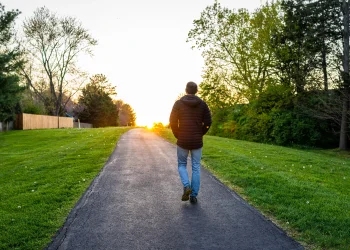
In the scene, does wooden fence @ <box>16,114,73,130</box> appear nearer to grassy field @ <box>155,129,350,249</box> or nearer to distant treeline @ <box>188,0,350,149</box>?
distant treeline @ <box>188,0,350,149</box>

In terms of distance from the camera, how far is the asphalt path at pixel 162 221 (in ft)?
14.2

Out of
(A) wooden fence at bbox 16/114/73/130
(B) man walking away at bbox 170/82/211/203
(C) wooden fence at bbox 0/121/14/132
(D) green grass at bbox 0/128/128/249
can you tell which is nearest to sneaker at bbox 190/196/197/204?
(B) man walking away at bbox 170/82/211/203

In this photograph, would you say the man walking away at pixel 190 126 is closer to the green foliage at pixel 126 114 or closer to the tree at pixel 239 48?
the tree at pixel 239 48

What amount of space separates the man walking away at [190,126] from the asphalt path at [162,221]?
40cm

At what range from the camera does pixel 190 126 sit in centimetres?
616

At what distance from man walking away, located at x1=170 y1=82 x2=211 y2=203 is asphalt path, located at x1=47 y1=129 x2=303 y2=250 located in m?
0.40

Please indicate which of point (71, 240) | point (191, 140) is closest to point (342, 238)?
point (191, 140)

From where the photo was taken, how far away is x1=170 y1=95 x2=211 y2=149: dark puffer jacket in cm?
612

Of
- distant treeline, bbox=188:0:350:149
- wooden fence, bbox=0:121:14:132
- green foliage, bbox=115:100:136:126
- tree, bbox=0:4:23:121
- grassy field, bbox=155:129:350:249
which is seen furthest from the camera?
green foliage, bbox=115:100:136:126

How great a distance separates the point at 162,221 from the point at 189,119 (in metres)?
2.01

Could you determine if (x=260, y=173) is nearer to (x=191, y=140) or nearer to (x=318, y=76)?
(x=191, y=140)

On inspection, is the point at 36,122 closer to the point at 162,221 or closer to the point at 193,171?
the point at 193,171

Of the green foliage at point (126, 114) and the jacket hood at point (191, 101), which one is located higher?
the green foliage at point (126, 114)

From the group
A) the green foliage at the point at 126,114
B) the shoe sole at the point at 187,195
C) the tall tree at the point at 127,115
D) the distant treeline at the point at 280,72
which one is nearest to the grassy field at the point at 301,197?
the shoe sole at the point at 187,195
